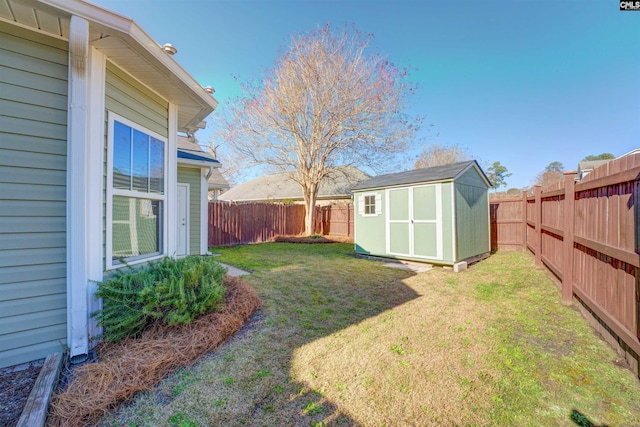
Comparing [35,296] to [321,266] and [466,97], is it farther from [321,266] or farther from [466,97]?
[466,97]

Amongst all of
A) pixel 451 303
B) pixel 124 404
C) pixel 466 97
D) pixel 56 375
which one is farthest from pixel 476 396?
pixel 466 97

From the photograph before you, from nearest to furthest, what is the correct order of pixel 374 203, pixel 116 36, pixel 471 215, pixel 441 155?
pixel 116 36 < pixel 471 215 < pixel 374 203 < pixel 441 155

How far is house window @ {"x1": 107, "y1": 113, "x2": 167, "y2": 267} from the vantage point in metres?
2.62

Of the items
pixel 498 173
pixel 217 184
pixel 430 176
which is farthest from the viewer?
pixel 498 173

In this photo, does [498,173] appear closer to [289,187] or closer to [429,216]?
[289,187]

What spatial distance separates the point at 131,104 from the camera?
2.85m

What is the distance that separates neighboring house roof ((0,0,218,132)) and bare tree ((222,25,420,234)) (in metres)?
9.35

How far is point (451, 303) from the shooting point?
12.6ft

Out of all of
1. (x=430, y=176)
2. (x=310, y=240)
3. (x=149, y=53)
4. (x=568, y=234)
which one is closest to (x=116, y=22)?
(x=149, y=53)

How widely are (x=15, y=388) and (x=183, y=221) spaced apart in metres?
5.34

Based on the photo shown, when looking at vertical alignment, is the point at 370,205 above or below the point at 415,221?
above

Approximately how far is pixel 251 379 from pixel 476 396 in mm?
1655

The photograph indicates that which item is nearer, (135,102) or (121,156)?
(121,156)

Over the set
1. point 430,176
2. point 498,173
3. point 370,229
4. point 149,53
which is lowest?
point 370,229
